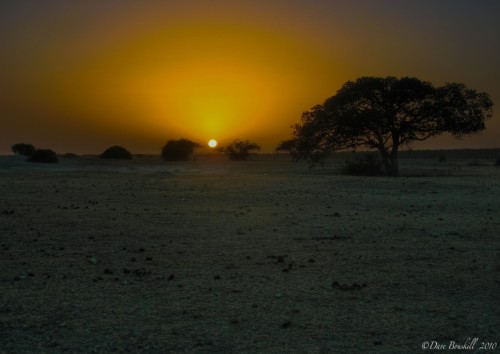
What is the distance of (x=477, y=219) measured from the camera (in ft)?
49.3

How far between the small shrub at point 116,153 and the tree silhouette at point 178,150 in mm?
5651

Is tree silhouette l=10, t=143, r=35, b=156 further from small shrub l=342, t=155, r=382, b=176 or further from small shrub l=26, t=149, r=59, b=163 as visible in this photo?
small shrub l=342, t=155, r=382, b=176

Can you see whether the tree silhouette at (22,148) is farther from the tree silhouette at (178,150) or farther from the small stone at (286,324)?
the small stone at (286,324)

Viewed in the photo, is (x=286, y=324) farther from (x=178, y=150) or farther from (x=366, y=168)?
(x=178, y=150)

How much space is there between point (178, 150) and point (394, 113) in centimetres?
4572

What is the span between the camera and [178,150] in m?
80.9

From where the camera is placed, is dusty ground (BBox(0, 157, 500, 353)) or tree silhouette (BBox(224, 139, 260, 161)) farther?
tree silhouette (BBox(224, 139, 260, 161))

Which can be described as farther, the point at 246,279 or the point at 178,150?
the point at 178,150

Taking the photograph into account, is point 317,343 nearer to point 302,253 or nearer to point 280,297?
point 280,297

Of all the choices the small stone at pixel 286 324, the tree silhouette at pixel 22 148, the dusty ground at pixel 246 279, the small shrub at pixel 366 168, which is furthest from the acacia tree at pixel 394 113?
the tree silhouette at pixel 22 148

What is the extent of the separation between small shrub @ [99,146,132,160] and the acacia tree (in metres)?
41.5

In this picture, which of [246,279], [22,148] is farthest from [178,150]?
[246,279]

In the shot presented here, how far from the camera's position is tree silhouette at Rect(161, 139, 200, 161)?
79.8 m

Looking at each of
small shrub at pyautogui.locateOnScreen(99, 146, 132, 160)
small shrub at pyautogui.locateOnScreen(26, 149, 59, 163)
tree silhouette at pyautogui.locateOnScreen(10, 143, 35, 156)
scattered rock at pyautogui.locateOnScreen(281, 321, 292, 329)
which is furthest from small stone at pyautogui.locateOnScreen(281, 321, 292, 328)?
tree silhouette at pyautogui.locateOnScreen(10, 143, 35, 156)
